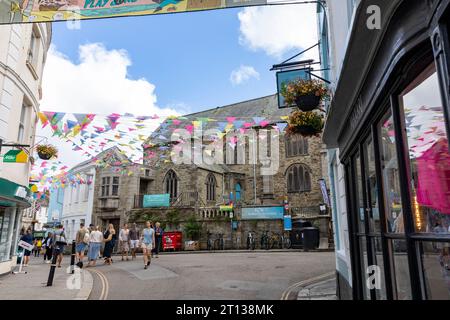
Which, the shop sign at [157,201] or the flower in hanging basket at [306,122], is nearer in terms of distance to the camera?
the flower in hanging basket at [306,122]

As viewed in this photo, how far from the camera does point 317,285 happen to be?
7.47 meters

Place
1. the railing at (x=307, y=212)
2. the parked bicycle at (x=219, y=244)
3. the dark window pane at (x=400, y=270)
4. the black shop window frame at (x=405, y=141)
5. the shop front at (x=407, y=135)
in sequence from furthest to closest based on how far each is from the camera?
1. the railing at (x=307, y=212)
2. the parked bicycle at (x=219, y=244)
3. the dark window pane at (x=400, y=270)
4. the shop front at (x=407, y=135)
5. the black shop window frame at (x=405, y=141)

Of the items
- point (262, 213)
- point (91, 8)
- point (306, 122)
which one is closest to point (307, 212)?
point (262, 213)

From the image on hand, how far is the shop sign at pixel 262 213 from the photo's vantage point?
72.9 feet

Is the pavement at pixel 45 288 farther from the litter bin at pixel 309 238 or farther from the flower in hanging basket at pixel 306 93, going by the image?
the litter bin at pixel 309 238

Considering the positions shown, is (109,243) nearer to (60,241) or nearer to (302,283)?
(60,241)

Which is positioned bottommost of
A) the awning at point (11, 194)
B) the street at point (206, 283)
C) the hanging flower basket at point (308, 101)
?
the street at point (206, 283)

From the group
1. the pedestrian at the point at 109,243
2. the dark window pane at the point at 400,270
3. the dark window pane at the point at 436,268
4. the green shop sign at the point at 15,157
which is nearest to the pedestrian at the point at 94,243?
the pedestrian at the point at 109,243

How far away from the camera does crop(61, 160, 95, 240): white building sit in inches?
1150

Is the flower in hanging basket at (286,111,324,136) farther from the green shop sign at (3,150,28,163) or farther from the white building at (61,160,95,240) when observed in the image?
the white building at (61,160,95,240)

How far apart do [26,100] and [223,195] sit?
71.7ft

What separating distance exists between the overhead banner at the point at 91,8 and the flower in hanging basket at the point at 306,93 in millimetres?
1540

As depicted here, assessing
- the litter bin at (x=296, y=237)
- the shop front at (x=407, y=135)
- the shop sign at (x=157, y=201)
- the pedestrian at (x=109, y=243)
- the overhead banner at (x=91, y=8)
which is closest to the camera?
the shop front at (x=407, y=135)

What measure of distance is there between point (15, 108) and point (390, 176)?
428 inches
